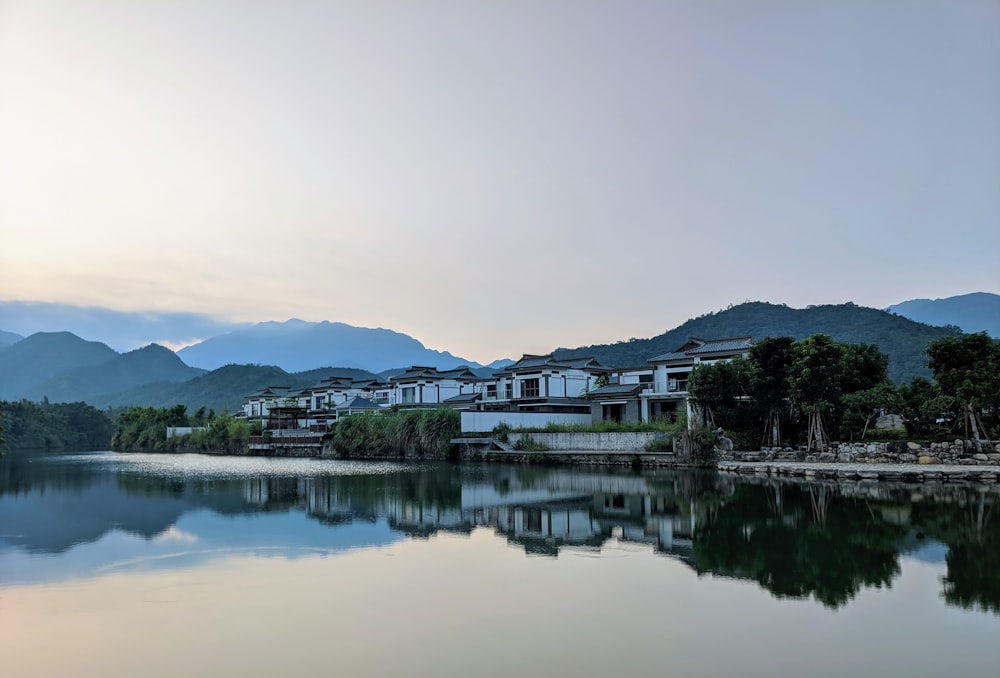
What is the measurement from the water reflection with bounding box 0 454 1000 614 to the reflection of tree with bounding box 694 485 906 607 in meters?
0.03

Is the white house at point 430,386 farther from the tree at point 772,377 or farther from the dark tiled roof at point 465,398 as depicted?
the tree at point 772,377

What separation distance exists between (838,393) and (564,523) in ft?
49.5

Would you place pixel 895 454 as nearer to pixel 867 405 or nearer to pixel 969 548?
pixel 867 405

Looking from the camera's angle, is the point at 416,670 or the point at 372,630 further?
the point at 372,630

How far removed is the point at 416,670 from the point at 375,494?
1327 cm

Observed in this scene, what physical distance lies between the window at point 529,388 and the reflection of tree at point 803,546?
23.3 metres

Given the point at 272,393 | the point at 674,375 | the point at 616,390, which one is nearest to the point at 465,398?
the point at 616,390

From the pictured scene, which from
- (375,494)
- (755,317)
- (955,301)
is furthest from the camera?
(955,301)

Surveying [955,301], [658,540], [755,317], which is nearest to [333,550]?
[658,540]

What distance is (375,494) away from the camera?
728 inches

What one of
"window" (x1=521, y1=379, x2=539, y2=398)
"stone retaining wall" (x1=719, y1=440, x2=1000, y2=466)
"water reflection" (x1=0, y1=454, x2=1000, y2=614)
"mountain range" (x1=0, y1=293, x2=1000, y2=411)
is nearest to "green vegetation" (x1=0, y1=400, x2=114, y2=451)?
"mountain range" (x1=0, y1=293, x2=1000, y2=411)

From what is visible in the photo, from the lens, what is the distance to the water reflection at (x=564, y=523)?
909cm

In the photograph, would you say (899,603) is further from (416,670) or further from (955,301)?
(955,301)

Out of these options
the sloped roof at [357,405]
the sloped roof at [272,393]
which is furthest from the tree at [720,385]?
the sloped roof at [272,393]
